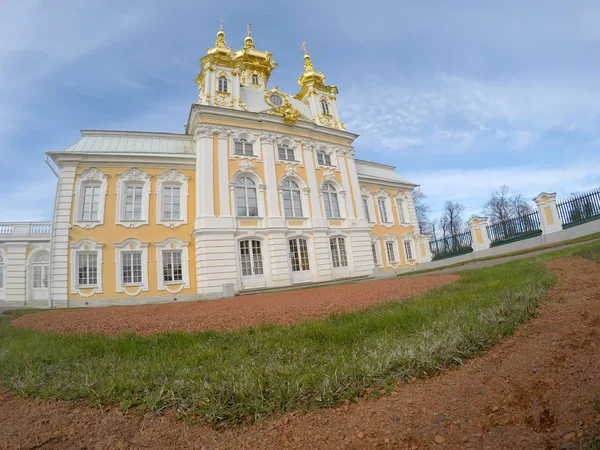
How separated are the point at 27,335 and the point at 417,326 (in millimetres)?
7139

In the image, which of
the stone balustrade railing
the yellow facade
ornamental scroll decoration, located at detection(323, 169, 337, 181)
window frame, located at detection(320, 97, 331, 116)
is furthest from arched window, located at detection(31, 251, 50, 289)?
window frame, located at detection(320, 97, 331, 116)

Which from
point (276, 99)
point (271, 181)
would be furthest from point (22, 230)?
point (276, 99)

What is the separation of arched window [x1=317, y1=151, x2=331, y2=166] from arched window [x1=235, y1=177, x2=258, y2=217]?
5.84 metres

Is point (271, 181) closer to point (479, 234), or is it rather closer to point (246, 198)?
point (246, 198)

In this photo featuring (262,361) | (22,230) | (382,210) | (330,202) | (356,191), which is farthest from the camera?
(382,210)

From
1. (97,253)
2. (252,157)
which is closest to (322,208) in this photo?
(252,157)

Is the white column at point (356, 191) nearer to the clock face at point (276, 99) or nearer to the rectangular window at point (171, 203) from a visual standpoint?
the clock face at point (276, 99)

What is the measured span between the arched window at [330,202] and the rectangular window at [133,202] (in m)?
11.6

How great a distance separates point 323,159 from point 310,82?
7.29 meters

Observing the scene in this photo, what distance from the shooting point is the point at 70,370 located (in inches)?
130

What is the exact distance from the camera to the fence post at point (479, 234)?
61.0 feet

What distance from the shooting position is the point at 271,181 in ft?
60.2

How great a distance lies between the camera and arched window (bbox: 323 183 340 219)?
811 inches

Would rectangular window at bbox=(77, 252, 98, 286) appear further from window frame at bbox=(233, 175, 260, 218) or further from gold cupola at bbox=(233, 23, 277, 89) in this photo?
gold cupola at bbox=(233, 23, 277, 89)
